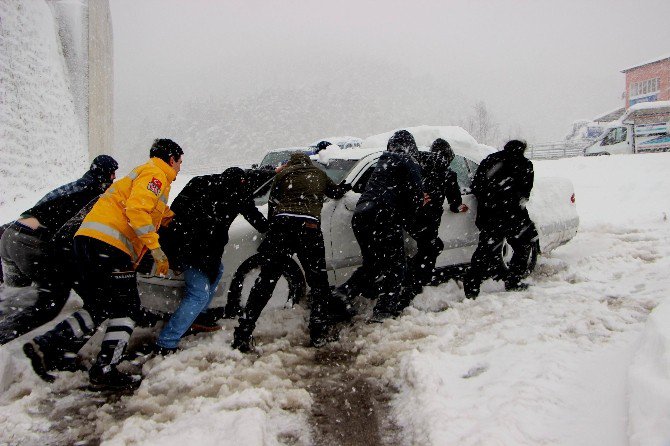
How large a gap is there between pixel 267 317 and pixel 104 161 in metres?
1.88

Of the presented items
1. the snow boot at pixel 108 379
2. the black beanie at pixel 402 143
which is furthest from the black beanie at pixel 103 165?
the black beanie at pixel 402 143

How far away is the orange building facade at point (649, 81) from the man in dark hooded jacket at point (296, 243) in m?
45.2

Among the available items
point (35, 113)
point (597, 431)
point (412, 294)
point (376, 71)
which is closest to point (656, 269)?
point (412, 294)

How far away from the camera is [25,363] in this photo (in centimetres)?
312

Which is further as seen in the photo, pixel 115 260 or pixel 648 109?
pixel 648 109

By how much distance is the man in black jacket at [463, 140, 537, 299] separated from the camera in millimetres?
4492

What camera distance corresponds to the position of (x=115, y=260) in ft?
9.64

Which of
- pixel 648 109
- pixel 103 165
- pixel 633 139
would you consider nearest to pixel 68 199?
pixel 103 165

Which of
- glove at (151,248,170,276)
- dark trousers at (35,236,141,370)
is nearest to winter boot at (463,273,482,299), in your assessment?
glove at (151,248,170,276)

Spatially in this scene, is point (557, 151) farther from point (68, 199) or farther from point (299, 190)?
point (68, 199)

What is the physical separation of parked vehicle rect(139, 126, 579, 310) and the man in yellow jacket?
1.73 ft

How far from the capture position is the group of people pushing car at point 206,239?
299cm

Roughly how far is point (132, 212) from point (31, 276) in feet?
3.76

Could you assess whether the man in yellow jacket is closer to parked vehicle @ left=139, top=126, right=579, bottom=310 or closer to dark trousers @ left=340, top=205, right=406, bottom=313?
parked vehicle @ left=139, top=126, right=579, bottom=310
